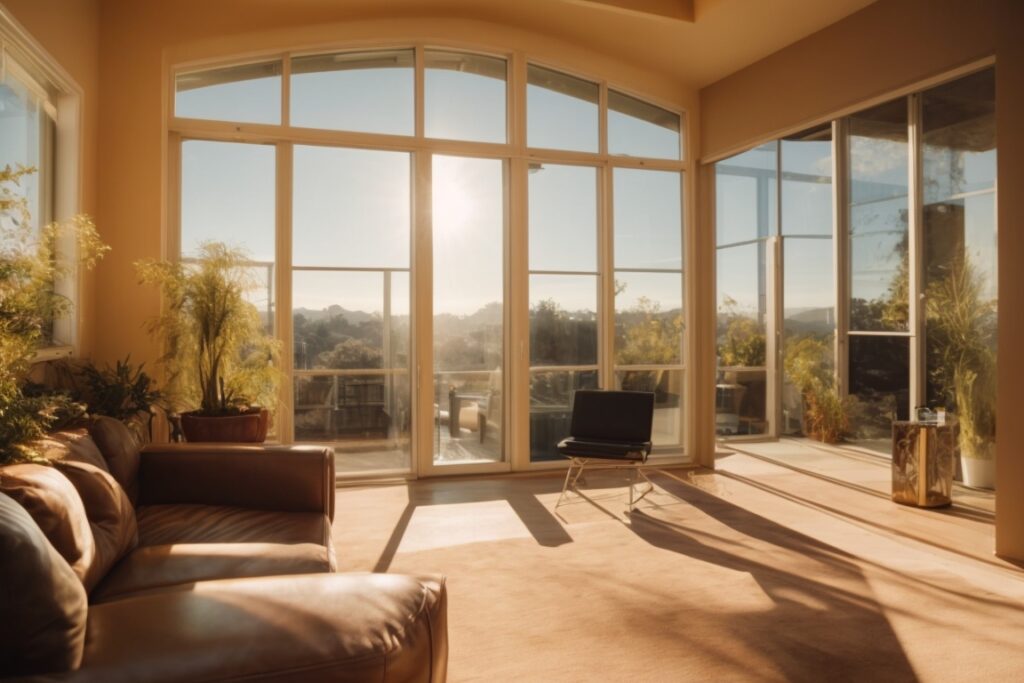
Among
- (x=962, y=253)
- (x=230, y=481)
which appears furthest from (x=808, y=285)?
(x=230, y=481)

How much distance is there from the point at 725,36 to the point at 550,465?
3888 mm

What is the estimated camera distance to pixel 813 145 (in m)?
7.80

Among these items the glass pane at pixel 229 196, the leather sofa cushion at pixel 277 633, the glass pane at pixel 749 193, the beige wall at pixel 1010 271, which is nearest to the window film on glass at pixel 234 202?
the glass pane at pixel 229 196

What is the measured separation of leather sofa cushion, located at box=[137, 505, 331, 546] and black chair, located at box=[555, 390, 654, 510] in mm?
2473

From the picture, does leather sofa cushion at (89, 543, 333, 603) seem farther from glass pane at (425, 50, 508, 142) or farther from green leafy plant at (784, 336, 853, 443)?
green leafy plant at (784, 336, 853, 443)

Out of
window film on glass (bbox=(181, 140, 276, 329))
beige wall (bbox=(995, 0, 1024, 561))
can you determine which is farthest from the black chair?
window film on glass (bbox=(181, 140, 276, 329))

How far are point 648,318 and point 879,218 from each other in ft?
8.48

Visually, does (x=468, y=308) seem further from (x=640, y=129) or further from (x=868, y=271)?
(x=868, y=271)

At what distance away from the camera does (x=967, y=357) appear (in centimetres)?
608

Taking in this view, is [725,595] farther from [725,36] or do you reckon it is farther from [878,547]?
[725,36]

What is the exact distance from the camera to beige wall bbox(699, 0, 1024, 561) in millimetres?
3881

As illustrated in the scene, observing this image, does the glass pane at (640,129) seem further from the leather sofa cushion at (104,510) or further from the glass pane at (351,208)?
the leather sofa cushion at (104,510)

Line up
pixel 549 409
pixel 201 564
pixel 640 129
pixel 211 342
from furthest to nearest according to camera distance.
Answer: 1. pixel 640 129
2. pixel 549 409
3. pixel 211 342
4. pixel 201 564

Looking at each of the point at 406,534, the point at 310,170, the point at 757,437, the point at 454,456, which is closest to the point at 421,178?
the point at 310,170
